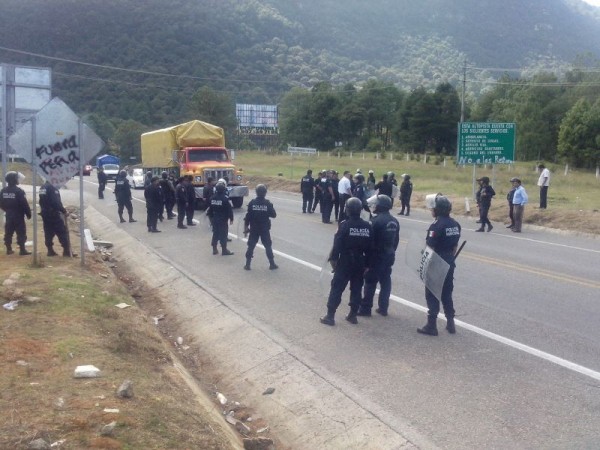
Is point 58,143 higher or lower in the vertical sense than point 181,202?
higher

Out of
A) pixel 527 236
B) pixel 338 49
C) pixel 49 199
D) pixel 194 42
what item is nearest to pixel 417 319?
pixel 49 199

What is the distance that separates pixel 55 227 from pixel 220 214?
11.2 feet

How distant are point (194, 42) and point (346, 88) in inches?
1253

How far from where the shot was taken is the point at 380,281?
9.96m

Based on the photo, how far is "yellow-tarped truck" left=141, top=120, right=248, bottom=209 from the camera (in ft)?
101

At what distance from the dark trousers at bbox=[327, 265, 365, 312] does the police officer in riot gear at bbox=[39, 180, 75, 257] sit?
7.00m

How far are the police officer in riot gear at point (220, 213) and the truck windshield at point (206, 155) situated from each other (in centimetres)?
1563

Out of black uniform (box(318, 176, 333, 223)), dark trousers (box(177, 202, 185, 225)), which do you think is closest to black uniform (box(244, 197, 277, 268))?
dark trousers (box(177, 202, 185, 225))

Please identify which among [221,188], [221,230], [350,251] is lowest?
[221,230]

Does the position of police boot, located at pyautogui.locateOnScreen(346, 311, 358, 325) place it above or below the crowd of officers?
below

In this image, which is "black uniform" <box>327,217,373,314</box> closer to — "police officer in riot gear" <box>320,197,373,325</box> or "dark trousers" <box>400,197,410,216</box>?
"police officer in riot gear" <box>320,197,373,325</box>

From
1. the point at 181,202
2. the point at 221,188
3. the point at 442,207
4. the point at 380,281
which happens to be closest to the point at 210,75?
the point at 181,202

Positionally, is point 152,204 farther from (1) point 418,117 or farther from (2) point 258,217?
(1) point 418,117

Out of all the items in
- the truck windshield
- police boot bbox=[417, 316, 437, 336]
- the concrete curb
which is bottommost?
the concrete curb
